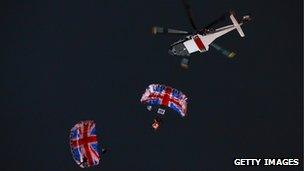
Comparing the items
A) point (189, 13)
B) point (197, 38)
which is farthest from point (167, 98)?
point (189, 13)

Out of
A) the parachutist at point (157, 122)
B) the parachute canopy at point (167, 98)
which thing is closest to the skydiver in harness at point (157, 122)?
the parachutist at point (157, 122)

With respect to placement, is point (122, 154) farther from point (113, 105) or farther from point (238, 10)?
point (238, 10)

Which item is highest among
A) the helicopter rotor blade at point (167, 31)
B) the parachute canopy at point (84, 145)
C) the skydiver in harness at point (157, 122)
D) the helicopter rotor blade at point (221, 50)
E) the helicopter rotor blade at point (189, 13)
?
the helicopter rotor blade at point (189, 13)

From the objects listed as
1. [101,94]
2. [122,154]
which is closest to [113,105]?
[101,94]

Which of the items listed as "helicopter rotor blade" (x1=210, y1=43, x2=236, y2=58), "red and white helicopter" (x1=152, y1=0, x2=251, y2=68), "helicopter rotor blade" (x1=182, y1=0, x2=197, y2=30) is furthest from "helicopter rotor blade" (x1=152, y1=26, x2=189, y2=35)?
"helicopter rotor blade" (x1=210, y1=43, x2=236, y2=58)

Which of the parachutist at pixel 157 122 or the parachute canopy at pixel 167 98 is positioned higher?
the parachute canopy at pixel 167 98

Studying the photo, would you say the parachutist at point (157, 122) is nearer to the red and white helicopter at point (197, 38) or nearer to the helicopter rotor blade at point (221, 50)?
the red and white helicopter at point (197, 38)

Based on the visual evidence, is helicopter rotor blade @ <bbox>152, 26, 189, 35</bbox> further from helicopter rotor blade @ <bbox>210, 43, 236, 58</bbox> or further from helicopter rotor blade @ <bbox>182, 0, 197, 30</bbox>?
helicopter rotor blade @ <bbox>210, 43, 236, 58</bbox>
